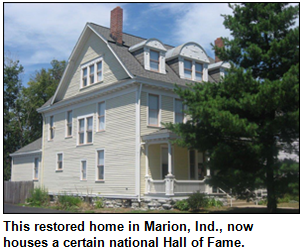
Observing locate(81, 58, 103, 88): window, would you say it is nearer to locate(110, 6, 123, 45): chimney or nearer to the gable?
the gable

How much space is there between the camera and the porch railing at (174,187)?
1922cm

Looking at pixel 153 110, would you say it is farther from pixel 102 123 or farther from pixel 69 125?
pixel 69 125

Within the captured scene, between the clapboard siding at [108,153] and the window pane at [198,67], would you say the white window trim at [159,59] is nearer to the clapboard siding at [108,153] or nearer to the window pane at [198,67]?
the clapboard siding at [108,153]

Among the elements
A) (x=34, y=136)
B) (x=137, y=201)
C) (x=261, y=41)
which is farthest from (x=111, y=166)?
(x=34, y=136)

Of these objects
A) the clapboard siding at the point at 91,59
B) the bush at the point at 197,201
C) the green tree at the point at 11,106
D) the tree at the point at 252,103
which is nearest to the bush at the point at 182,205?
the bush at the point at 197,201

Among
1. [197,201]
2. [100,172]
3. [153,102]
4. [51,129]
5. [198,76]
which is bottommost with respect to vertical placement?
[197,201]

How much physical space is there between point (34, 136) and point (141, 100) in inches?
1220

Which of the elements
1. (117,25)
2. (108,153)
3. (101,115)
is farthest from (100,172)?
(117,25)

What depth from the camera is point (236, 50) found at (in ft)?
48.5

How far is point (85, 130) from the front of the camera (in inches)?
973

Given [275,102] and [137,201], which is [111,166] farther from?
[275,102]

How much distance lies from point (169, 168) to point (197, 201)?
2.29 m

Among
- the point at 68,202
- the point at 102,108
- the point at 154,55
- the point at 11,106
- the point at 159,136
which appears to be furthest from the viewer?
the point at 11,106

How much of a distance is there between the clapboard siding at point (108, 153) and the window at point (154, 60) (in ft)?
9.48
